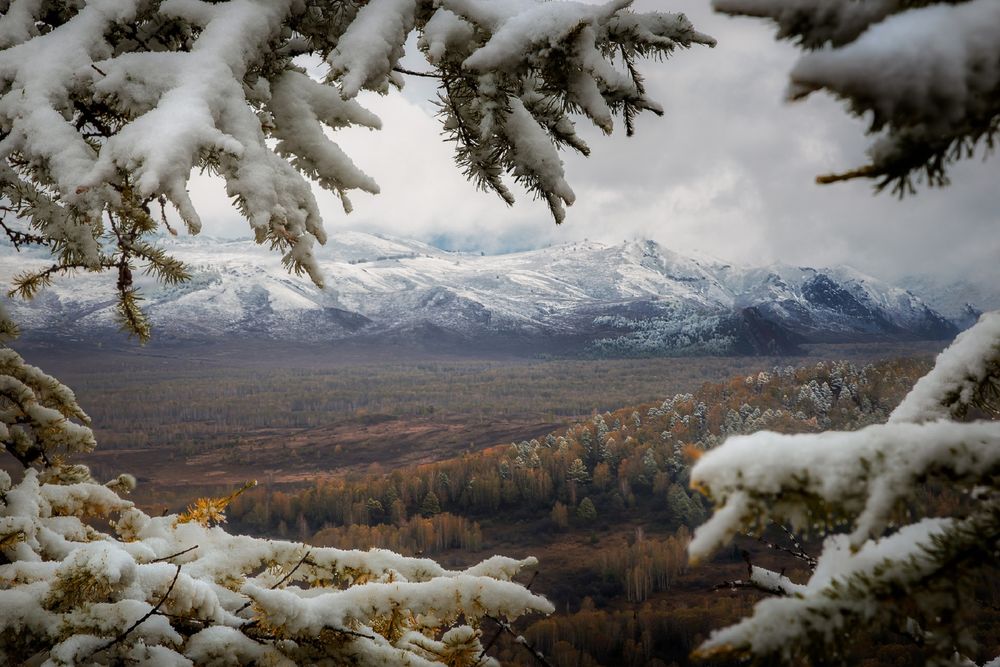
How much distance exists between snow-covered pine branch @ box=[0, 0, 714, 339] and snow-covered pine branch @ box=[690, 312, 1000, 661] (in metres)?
1.74

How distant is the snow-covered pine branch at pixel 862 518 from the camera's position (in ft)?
2.93

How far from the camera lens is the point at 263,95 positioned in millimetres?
2764

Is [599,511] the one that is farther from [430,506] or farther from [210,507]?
[210,507]

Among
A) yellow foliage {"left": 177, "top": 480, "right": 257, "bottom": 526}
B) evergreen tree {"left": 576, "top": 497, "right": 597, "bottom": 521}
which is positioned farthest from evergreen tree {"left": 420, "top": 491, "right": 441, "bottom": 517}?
yellow foliage {"left": 177, "top": 480, "right": 257, "bottom": 526}

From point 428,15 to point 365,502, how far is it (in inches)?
4034

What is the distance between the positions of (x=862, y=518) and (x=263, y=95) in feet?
9.56

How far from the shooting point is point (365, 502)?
97875 millimetres

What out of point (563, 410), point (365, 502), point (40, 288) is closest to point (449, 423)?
point (563, 410)

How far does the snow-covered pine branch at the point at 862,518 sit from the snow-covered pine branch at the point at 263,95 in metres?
1.74

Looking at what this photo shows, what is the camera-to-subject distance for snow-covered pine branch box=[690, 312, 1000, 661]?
89 centimetres

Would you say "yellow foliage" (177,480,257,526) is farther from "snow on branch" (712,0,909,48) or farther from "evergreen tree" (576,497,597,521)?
"evergreen tree" (576,497,597,521)

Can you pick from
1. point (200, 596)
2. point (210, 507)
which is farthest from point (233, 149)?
point (210, 507)

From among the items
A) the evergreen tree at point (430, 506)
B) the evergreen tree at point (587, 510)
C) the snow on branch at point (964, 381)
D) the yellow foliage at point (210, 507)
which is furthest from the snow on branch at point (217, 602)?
the evergreen tree at point (430, 506)

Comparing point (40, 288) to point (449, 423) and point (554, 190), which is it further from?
point (449, 423)
